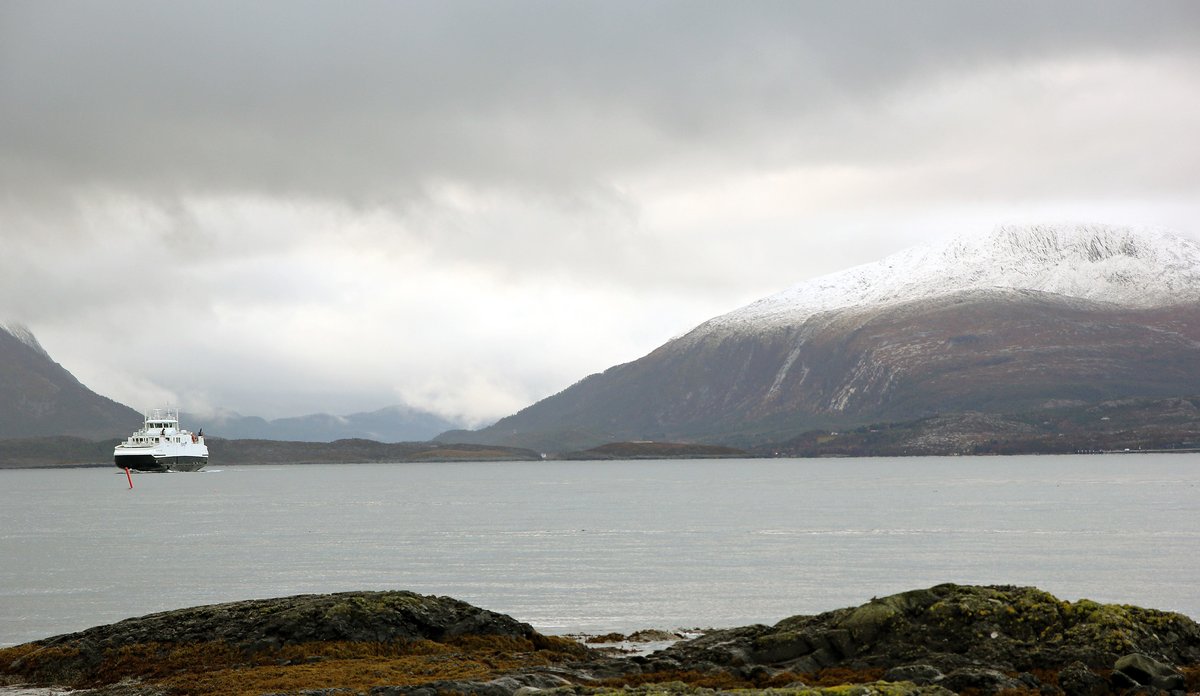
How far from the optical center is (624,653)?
4194 centimetres

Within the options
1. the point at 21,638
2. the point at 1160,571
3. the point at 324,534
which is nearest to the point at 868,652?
the point at 21,638

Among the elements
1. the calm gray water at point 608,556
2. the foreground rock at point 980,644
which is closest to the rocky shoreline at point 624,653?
the foreground rock at point 980,644

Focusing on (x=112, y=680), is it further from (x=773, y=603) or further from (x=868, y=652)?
(x=773, y=603)

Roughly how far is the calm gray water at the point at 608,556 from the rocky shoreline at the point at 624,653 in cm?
1026

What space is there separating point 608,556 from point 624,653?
134ft

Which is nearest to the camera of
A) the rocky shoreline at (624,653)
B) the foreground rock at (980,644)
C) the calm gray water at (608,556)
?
the rocky shoreline at (624,653)

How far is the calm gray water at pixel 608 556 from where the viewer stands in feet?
194

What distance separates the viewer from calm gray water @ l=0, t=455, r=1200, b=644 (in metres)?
59.1

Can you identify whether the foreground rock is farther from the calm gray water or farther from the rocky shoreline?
the calm gray water

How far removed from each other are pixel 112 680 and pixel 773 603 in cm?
3098

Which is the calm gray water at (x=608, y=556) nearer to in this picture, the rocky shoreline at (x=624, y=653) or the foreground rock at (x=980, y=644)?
the rocky shoreline at (x=624, y=653)

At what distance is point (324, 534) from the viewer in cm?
10919

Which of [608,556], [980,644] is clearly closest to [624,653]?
[980,644]

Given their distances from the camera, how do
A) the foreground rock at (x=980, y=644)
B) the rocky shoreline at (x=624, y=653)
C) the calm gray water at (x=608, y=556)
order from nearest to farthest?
the rocky shoreline at (x=624, y=653), the foreground rock at (x=980, y=644), the calm gray water at (x=608, y=556)
